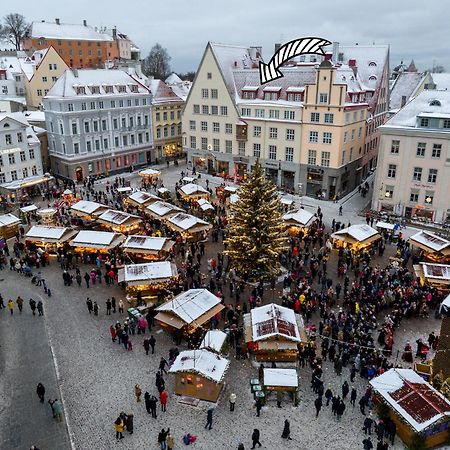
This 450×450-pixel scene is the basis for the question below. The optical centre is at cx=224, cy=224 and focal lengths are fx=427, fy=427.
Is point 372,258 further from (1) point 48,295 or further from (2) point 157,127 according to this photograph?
(2) point 157,127

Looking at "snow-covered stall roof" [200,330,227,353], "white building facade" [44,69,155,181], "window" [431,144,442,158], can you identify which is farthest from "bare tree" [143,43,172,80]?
"snow-covered stall roof" [200,330,227,353]

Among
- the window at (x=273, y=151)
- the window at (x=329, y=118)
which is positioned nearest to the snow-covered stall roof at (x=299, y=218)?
the window at (x=329, y=118)

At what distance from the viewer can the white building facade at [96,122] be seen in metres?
53.8

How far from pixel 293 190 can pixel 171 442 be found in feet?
130

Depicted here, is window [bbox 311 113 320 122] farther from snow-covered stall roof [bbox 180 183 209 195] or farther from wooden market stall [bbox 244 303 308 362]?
wooden market stall [bbox 244 303 308 362]

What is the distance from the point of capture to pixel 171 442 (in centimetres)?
1730

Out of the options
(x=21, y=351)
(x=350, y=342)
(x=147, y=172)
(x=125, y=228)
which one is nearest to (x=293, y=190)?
(x=147, y=172)

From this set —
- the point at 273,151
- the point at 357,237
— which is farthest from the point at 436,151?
the point at 273,151

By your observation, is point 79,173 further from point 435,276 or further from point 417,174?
point 435,276

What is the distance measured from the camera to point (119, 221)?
1459 inches

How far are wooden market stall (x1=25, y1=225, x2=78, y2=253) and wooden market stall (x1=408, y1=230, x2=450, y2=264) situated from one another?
1093 inches

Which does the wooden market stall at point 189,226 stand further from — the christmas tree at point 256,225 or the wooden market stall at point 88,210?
the wooden market stall at point 88,210

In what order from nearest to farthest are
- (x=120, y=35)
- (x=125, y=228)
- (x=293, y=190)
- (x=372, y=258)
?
(x=372, y=258), (x=125, y=228), (x=293, y=190), (x=120, y=35)

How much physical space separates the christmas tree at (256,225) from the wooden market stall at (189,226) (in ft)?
22.6
